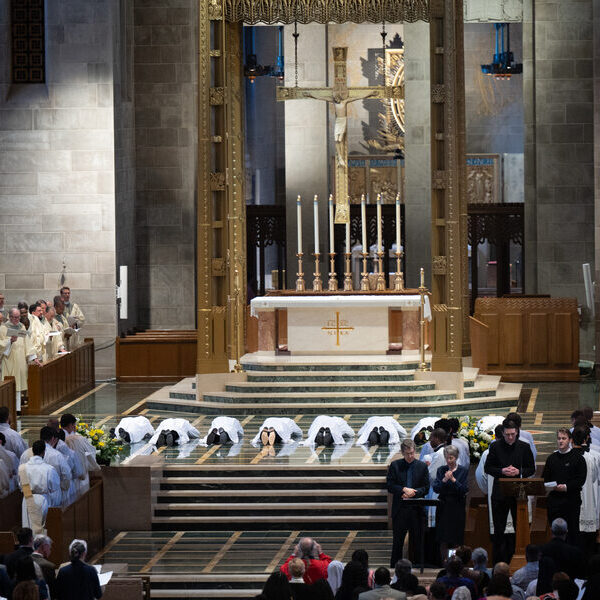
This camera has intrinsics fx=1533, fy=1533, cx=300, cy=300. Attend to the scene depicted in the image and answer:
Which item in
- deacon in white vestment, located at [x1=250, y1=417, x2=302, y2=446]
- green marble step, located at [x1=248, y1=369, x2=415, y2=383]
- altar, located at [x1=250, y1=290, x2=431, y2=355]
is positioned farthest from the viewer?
altar, located at [x1=250, y1=290, x2=431, y2=355]

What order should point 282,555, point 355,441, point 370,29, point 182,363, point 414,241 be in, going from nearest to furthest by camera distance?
point 282,555 → point 355,441 → point 182,363 → point 414,241 → point 370,29

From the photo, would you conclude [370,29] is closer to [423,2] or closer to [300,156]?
[300,156]

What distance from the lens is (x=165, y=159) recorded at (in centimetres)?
2669

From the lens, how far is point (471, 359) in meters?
23.9

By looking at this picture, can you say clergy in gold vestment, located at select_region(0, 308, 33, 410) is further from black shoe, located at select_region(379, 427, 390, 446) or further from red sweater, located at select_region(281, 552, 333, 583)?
red sweater, located at select_region(281, 552, 333, 583)

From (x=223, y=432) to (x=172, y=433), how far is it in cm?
63

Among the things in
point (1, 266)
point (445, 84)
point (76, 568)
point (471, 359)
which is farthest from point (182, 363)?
point (76, 568)

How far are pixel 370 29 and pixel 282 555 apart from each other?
20047 millimetres

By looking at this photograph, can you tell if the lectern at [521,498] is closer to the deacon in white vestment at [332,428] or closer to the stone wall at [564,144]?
the deacon in white vestment at [332,428]

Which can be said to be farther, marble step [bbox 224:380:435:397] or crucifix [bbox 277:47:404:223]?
crucifix [bbox 277:47:404:223]

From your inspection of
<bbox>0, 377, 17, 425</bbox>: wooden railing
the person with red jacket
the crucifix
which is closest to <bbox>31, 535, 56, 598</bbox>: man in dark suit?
the person with red jacket

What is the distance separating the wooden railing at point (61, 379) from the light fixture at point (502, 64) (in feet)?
36.9

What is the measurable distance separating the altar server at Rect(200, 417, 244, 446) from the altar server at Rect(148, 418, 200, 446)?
23 centimetres

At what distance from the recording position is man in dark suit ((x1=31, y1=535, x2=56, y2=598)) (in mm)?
11794
